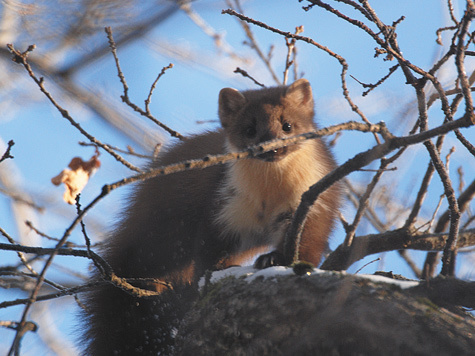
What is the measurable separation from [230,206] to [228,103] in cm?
121

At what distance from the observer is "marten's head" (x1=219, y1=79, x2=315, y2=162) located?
532 cm

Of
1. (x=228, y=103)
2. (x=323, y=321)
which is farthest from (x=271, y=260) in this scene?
(x=228, y=103)

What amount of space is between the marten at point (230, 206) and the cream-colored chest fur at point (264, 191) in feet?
0.03

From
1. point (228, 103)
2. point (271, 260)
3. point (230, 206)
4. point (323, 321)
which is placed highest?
point (228, 103)

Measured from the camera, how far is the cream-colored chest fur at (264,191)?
17.7 ft

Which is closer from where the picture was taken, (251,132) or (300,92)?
(251,132)

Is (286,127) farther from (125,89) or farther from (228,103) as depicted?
(125,89)

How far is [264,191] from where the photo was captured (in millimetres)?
5438

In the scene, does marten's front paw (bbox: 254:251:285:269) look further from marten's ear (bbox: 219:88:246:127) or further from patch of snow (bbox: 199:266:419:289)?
marten's ear (bbox: 219:88:246:127)

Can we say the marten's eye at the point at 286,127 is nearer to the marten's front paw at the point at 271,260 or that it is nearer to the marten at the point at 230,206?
the marten at the point at 230,206

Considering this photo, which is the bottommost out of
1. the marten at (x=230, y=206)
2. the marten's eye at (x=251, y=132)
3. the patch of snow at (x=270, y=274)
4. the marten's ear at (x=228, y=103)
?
the patch of snow at (x=270, y=274)

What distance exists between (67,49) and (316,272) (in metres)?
4.67

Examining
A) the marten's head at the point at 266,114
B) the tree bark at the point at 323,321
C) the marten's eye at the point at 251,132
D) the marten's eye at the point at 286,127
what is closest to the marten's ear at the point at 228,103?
the marten's head at the point at 266,114

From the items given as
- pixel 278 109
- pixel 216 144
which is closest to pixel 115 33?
pixel 216 144
